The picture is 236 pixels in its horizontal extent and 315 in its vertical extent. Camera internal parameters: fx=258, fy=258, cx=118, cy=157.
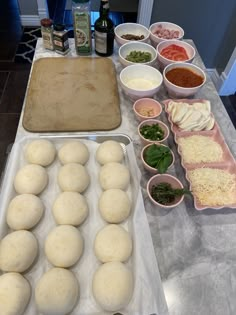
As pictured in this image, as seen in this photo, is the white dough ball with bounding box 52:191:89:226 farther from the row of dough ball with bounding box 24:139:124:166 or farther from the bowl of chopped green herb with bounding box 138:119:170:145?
the bowl of chopped green herb with bounding box 138:119:170:145

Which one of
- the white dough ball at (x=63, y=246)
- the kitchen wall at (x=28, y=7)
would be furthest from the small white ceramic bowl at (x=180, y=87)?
the kitchen wall at (x=28, y=7)

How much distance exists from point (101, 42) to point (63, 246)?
90 centimetres

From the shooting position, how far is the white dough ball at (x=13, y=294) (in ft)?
1.92

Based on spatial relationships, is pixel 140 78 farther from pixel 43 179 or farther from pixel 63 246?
pixel 63 246

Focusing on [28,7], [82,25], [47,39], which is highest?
[82,25]

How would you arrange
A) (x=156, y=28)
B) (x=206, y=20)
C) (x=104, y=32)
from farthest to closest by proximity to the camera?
(x=206, y=20) → (x=156, y=28) → (x=104, y=32)

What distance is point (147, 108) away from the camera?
39.0 inches

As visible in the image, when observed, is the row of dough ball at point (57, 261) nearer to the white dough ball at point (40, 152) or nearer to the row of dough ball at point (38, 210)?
the row of dough ball at point (38, 210)

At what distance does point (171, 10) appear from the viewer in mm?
1954

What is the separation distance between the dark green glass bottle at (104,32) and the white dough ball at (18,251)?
86 centimetres

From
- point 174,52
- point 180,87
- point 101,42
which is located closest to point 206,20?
point 174,52

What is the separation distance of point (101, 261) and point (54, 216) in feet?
0.61

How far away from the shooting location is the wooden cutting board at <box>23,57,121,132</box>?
3.14 feet

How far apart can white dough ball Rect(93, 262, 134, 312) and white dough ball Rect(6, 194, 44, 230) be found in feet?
0.76
